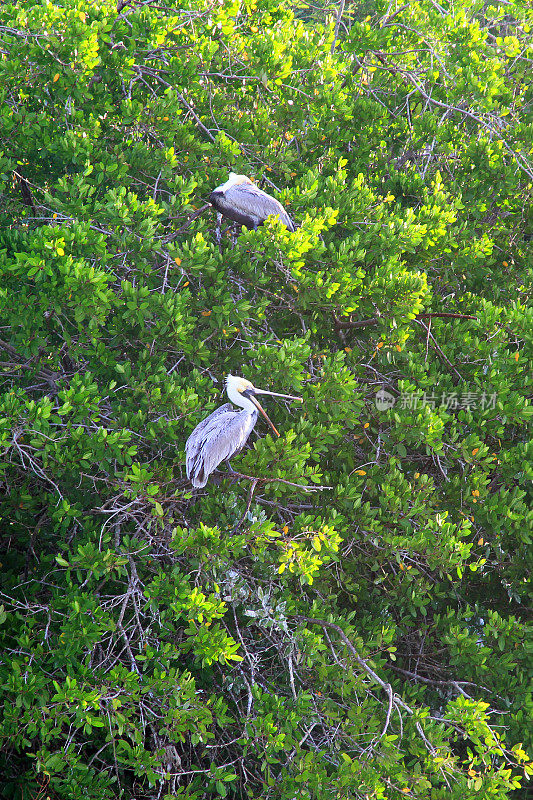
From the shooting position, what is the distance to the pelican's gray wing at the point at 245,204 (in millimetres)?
4484

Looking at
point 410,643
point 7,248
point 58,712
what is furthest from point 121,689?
point 7,248

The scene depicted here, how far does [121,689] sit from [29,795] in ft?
4.42

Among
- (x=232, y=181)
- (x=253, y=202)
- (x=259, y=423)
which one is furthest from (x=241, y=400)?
(x=232, y=181)

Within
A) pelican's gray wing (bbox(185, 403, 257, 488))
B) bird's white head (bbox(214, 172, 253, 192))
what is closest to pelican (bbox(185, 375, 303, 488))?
pelican's gray wing (bbox(185, 403, 257, 488))

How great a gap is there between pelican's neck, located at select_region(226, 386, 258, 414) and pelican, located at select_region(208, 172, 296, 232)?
131cm

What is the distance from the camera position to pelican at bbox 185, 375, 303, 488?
364 centimetres

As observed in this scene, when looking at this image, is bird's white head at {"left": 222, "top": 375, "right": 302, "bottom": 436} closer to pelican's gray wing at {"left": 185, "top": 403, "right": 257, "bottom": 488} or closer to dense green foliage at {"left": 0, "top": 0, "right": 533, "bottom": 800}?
pelican's gray wing at {"left": 185, "top": 403, "right": 257, "bottom": 488}

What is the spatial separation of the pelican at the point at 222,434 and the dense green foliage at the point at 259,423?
5.4 inches

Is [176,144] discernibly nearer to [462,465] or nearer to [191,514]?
[191,514]

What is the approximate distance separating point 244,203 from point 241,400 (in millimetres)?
1500

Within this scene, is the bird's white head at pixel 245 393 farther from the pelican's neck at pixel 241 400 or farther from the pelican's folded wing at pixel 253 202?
the pelican's folded wing at pixel 253 202

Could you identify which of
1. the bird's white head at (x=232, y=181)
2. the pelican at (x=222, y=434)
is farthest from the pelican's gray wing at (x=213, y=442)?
the bird's white head at (x=232, y=181)

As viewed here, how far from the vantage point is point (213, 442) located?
3.63 meters

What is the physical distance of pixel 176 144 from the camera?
16.0 feet
